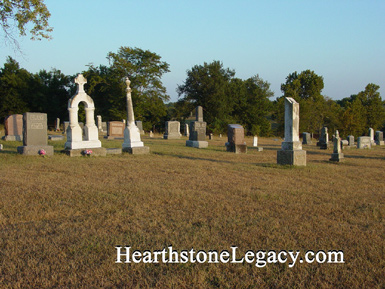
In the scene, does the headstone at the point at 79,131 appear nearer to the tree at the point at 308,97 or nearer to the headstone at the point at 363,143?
the headstone at the point at 363,143

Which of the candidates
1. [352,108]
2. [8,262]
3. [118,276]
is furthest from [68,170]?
[352,108]

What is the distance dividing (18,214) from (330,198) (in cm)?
497

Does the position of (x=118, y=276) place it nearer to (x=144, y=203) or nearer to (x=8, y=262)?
(x=8, y=262)

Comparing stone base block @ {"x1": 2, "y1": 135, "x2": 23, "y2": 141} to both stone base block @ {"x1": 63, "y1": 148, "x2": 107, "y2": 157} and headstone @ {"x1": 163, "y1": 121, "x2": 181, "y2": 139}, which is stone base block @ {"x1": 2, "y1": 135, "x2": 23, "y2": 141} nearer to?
stone base block @ {"x1": 63, "y1": 148, "x2": 107, "y2": 157}

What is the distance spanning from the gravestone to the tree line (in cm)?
2678

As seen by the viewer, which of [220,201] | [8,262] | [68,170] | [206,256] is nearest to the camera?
[8,262]

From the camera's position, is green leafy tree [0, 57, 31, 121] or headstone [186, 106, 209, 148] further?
green leafy tree [0, 57, 31, 121]

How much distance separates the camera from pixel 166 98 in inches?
1596

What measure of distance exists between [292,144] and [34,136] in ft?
29.0

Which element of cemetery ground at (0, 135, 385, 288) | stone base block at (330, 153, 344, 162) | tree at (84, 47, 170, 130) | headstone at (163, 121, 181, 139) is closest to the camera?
cemetery ground at (0, 135, 385, 288)

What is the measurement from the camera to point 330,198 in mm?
5609

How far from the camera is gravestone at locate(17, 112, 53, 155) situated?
10906 mm

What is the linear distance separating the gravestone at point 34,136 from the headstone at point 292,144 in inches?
313

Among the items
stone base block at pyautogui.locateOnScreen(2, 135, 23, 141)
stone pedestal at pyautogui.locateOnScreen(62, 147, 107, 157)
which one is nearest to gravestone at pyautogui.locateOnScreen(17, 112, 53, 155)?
stone pedestal at pyautogui.locateOnScreen(62, 147, 107, 157)
